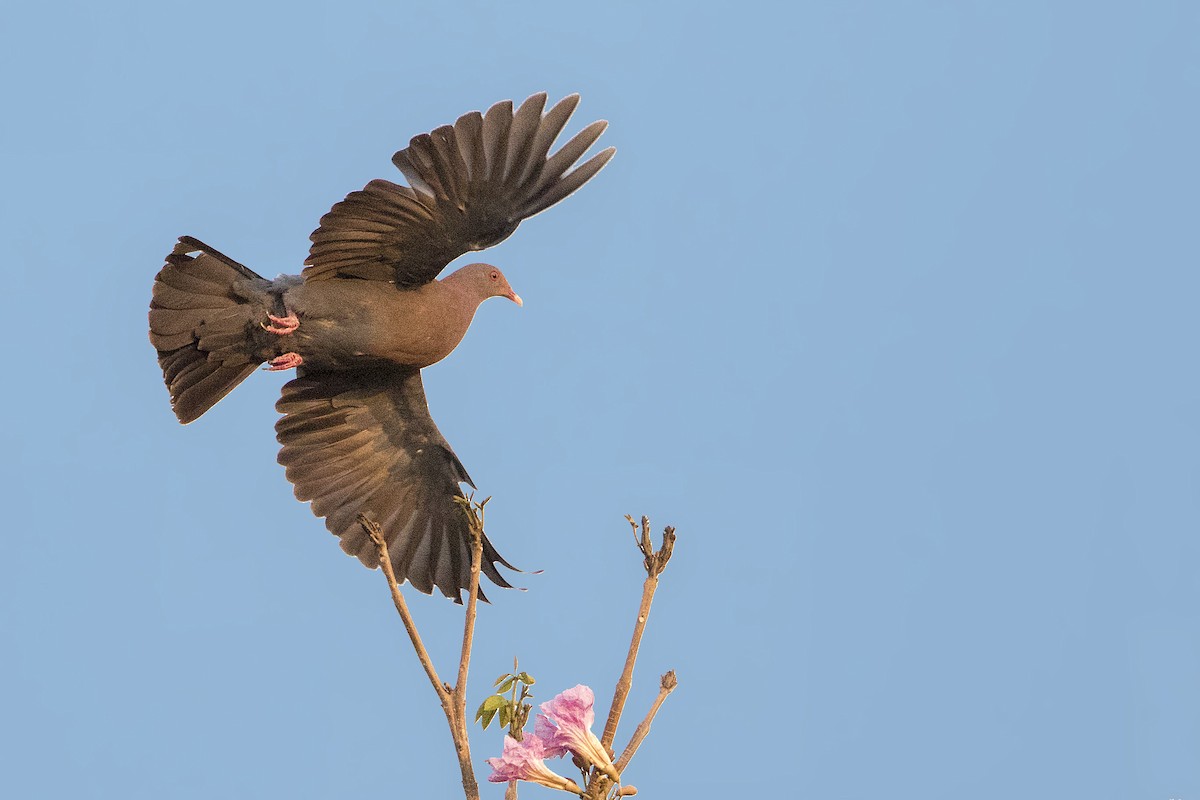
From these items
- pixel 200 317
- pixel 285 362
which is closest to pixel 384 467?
pixel 285 362

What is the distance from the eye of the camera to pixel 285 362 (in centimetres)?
722

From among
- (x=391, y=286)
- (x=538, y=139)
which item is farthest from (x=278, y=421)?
(x=538, y=139)

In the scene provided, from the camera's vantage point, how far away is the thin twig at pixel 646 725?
3469 mm

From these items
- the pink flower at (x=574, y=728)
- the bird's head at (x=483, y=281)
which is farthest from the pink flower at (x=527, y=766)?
the bird's head at (x=483, y=281)

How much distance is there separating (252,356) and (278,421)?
56 centimetres

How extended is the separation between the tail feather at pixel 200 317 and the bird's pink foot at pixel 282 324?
97 millimetres

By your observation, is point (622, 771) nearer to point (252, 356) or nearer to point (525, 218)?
point (525, 218)

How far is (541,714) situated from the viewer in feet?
11.2

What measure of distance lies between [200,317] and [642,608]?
4260mm

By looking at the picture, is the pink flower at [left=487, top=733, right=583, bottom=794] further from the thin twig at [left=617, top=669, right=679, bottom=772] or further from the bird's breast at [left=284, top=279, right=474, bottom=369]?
the bird's breast at [left=284, top=279, right=474, bottom=369]

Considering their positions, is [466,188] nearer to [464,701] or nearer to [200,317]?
[200,317]

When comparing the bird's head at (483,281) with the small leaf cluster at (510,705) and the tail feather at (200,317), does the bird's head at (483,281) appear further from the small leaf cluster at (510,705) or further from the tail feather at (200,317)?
the small leaf cluster at (510,705)

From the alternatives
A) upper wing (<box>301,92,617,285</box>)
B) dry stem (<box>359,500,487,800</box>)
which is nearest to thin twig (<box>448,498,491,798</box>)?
dry stem (<box>359,500,487,800</box>)

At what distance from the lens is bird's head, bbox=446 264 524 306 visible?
7773 millimetres
